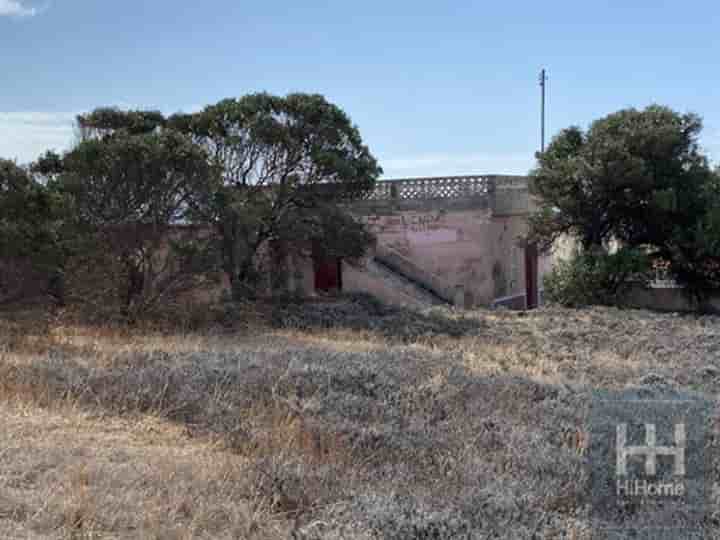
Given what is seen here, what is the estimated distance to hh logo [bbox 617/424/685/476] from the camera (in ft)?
14.2

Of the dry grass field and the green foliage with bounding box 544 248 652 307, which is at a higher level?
the green foliage with bounding box 544 248 652 307

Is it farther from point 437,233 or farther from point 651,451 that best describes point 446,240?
point 651,451

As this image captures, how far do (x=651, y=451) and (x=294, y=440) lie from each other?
2.39 metres

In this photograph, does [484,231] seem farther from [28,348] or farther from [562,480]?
[562,480]

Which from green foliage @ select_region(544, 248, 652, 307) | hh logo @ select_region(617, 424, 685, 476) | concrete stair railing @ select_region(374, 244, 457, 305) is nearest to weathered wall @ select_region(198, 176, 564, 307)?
concrete stair railing @ select_region(374, 244, 457, 305)

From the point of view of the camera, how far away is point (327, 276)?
19.7 metres

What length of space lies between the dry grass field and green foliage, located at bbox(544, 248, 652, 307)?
7.49m

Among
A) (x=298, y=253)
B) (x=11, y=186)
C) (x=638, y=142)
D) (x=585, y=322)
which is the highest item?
(x=638, y=142)

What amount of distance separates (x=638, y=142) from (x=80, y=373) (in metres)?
14.2

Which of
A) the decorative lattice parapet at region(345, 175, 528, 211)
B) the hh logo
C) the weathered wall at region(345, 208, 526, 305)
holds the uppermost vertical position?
the decorative lattice parapet at region(345, 175, 528, 211)

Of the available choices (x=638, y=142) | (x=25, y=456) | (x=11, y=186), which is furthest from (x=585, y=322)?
(x=25, y=456)

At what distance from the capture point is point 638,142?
645 inches

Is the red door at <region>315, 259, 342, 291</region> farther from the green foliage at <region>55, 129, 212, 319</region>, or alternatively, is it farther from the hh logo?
the hh logo

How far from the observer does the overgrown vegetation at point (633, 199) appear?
16.3m
